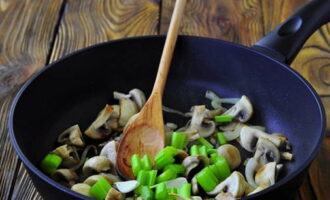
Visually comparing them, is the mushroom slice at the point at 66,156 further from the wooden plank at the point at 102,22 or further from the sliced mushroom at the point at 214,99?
the wooden plank at the point at 102,22

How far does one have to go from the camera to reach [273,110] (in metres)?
1.25

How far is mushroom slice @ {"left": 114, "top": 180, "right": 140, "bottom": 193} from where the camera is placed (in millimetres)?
992

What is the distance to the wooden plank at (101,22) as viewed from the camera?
1608 mm

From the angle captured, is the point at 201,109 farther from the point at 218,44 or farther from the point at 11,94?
the point at 11,94

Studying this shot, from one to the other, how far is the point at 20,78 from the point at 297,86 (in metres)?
0.74

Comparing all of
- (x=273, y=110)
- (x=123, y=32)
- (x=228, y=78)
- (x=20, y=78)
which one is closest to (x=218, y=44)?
(x=228, y=78)

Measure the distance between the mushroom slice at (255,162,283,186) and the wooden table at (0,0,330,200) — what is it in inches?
14.0

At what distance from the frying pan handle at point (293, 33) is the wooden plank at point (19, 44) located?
0.63 metres

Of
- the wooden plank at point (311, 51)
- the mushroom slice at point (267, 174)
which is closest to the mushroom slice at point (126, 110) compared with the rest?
the mushroom slice at point (267, 174)

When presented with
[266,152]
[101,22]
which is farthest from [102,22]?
[266,152]

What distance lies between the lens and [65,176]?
3.47 ft

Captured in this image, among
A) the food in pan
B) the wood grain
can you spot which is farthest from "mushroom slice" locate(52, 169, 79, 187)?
the wood grain

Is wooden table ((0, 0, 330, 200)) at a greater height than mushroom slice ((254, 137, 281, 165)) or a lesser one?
greater

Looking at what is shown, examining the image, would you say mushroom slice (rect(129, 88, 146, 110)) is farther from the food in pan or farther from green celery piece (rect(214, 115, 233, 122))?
green celery piece (rect(214, 115, 233, 122))
